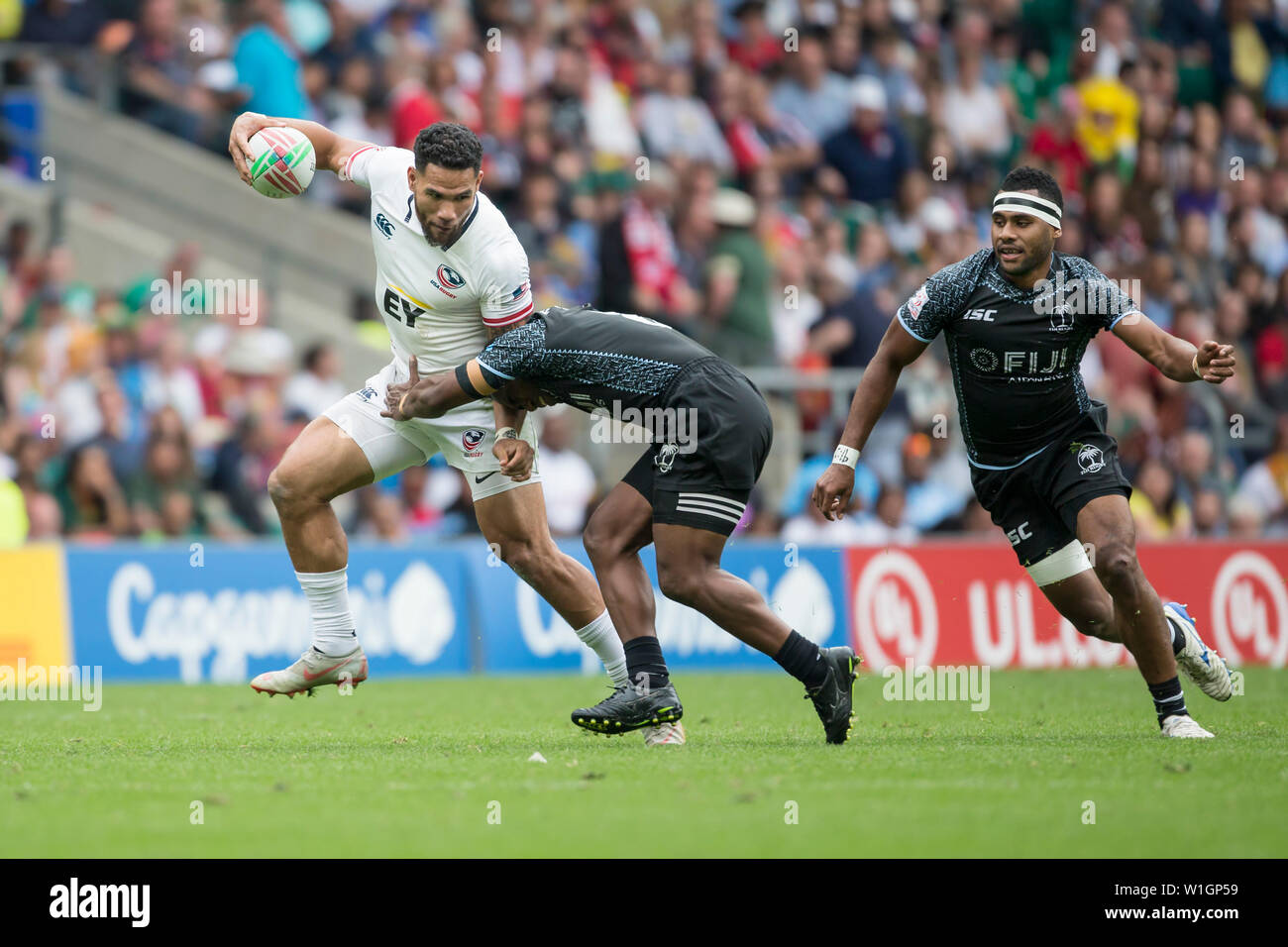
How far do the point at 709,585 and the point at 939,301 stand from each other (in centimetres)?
182

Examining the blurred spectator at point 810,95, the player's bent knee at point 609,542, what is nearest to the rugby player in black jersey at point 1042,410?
the player's bent knee at point 609,542

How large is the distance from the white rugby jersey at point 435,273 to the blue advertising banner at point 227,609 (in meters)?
5.44

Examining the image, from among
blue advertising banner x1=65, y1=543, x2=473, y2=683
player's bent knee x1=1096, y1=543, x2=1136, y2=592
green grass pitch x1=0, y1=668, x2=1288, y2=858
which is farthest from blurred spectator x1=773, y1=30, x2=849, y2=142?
player's bent knee x1=1096, y1=543, x2=1136, y2=592

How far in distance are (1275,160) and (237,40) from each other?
1216 cm

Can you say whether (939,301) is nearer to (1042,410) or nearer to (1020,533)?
(1042,410)

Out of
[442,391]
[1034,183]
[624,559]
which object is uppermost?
[1034,183]

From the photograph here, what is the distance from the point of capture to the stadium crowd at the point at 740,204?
51.5 feet

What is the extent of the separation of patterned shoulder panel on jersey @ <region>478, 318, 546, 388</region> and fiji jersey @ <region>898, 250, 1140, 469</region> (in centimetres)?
178

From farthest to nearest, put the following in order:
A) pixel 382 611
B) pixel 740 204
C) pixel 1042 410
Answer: pixel 740 204
pixel 382 611
pixel 1042 410

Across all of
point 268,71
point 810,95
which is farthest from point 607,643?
point 810,95

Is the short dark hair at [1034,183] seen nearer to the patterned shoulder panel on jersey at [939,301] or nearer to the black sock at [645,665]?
the patterned shoulder panel on jersey at [939,301]

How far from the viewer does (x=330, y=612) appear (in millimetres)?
9086

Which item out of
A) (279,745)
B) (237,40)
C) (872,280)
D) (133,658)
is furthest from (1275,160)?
(279,745)

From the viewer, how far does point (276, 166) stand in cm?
897
